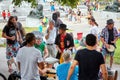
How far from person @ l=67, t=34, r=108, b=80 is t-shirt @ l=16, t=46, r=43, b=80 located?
2.44ft

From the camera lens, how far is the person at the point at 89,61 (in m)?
6.36

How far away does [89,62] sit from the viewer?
21.0 feet

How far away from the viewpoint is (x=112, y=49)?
39.4ft

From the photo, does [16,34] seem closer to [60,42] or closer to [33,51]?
[60,42]

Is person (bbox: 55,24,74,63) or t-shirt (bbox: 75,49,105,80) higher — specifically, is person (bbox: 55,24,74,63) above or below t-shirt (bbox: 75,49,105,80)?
below

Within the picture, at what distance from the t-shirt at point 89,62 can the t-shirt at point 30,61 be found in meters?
0.79

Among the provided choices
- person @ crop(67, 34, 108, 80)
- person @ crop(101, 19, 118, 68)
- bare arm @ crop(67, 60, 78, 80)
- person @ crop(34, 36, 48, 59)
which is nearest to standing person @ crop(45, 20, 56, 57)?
person @ crop(101, 19, 118, 68)

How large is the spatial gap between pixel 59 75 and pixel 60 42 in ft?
10.7

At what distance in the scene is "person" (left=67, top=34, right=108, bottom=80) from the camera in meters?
6.36

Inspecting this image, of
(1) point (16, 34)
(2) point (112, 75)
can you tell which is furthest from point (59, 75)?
(1) point (16, 34)

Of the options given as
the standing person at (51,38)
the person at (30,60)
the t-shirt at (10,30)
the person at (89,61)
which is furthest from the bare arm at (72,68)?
the t-shirt at (10,30)

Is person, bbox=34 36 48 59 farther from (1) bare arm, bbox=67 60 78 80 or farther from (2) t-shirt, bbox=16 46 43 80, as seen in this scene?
(1) bare arm, bbox=67 60 78 80

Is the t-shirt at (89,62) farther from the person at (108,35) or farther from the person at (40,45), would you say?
the person at (108,35)

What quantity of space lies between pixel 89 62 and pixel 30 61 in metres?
1.10
